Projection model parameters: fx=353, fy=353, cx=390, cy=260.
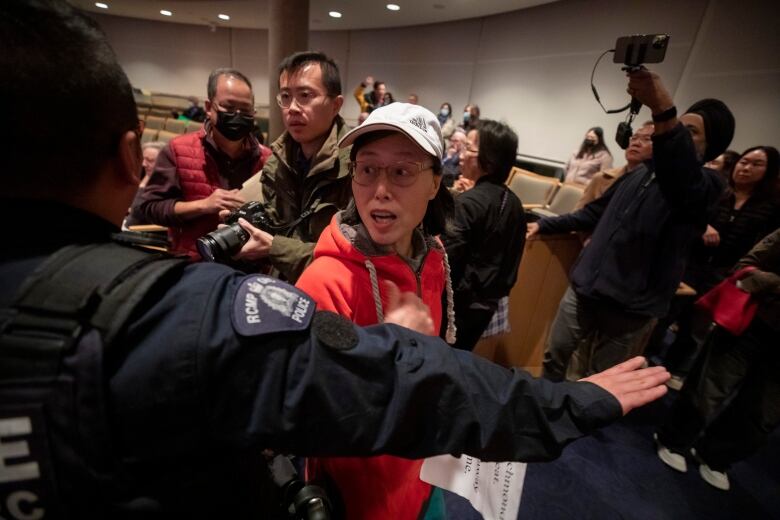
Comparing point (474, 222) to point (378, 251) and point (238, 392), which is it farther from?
point (238, 392)

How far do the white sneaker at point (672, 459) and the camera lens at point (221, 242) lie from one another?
290cm

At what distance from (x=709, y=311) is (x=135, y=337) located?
8.92ft

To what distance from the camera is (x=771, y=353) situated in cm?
196

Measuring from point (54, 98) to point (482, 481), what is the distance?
105cm

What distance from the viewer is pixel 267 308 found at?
49 cm

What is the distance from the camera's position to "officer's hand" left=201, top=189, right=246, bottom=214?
5.63 feet

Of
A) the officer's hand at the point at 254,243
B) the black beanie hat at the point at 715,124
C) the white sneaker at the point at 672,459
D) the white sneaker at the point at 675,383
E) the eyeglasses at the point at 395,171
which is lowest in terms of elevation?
the white sneaker at the point at 672,459

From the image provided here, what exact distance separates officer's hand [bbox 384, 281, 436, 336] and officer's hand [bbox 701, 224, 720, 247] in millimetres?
3216

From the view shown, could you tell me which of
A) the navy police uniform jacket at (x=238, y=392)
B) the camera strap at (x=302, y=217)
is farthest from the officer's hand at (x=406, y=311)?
the camera strap at (x=302, y=217)

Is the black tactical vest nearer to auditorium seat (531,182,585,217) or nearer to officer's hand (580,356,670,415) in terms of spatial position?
officer's hand (580,356,670,415)

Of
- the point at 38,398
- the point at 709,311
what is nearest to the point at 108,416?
the point at 38,398

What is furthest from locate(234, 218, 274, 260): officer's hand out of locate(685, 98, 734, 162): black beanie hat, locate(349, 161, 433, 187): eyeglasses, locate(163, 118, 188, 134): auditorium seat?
locate(163, 118, 188, 134): auditorium seat

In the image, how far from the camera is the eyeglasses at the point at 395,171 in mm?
981

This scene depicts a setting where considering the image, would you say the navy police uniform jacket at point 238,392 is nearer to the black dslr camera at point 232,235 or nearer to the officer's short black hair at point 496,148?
the black dslr camera at point 232,235
